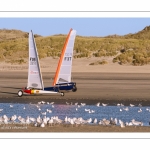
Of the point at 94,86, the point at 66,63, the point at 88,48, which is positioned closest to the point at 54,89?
the point at 66,63

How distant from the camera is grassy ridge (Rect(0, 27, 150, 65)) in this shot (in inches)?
1606

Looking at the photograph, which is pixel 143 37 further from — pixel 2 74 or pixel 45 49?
pixel 2 74

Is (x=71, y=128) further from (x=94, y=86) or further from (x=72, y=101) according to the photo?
(x=94, y=86)

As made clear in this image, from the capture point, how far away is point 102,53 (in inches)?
1668

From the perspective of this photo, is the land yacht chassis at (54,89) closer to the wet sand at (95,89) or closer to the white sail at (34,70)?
the wet sand at (95,89)

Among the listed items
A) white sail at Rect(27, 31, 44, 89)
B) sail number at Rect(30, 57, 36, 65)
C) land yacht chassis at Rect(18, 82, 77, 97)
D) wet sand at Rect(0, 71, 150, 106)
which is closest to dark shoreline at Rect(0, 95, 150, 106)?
wet sand at Rect(0, 71, 150, 106)

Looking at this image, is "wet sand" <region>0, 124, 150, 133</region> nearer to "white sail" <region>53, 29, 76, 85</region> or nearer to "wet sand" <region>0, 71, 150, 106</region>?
"wet sand" <region>0, 71, 150, 106</region>

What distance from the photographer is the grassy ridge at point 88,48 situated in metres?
40.8

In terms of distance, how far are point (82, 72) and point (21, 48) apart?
14814mm

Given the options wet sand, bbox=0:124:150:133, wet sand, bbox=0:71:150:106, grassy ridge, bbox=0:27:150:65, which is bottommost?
wet sand, bbox=0:124:150:133

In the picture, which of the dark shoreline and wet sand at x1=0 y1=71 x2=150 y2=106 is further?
wet sand at x1=0 y1=71 x2=150 y2=106

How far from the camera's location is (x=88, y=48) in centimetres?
4778

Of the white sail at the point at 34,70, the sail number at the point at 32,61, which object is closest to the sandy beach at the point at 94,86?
the white sail at the point at 34,70
